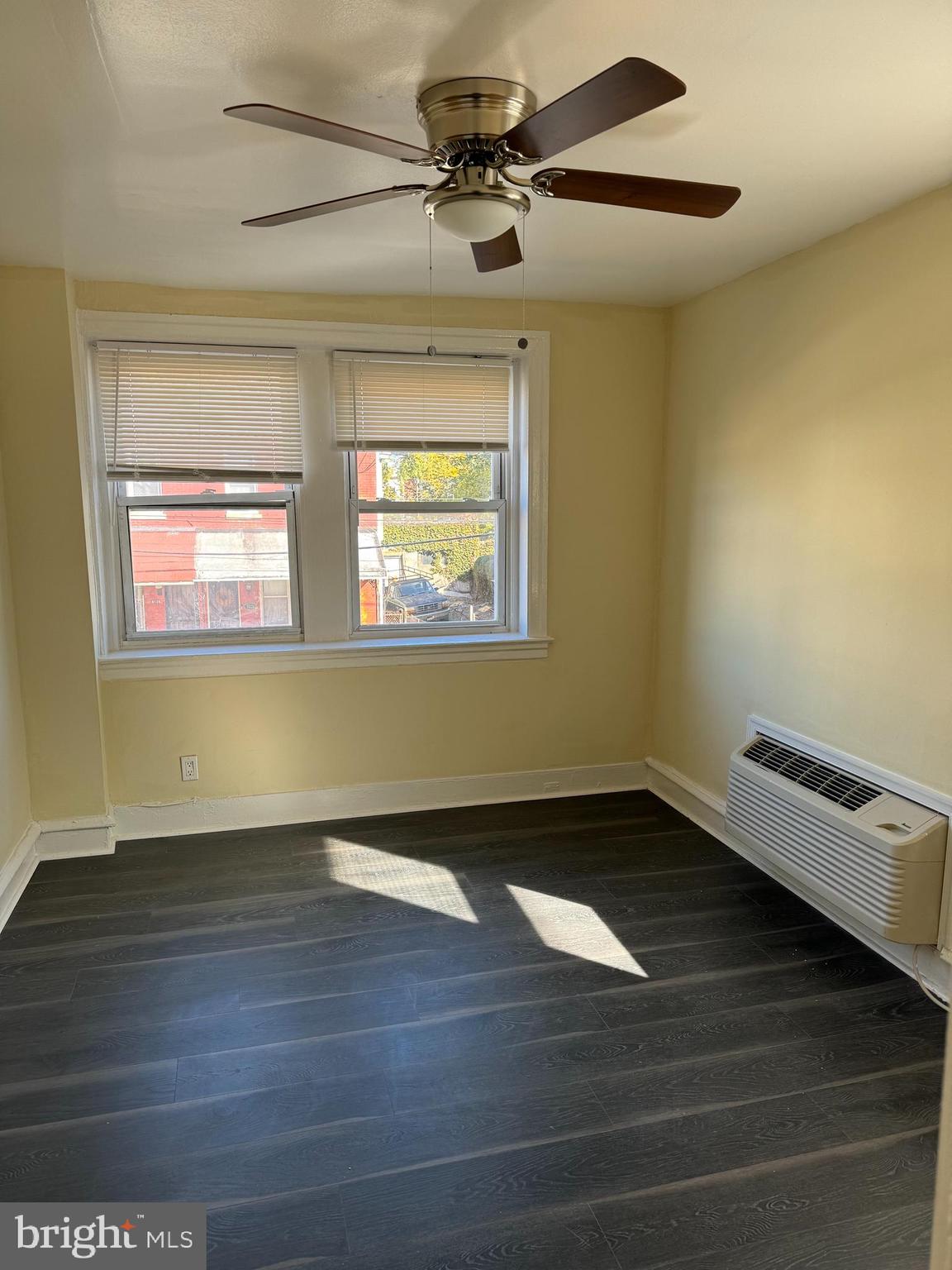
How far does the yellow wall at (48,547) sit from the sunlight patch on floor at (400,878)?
1128 mm

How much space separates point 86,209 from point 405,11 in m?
1.47

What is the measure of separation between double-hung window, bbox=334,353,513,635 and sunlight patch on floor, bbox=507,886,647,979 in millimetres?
1515

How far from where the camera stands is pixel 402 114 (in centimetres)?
191

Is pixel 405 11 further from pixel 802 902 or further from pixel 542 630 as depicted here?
pixel 802 902

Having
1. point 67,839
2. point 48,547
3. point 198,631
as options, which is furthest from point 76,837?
point 48,547

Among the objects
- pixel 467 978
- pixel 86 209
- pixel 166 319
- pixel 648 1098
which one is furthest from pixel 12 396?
pixel 648 1098

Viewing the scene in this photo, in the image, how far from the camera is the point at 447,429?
3822 mm

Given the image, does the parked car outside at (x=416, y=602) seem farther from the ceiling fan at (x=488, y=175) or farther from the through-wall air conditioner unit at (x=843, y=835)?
the ceiling fan at (x=488, y=175)

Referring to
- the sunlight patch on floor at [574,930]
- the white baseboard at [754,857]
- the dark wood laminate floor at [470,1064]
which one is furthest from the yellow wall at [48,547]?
the white baseboard at [754,857]

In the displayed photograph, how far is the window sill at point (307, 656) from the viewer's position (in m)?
3.55

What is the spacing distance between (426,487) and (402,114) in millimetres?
2054

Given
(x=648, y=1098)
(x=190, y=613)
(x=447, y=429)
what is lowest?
(x=648, y=1098)

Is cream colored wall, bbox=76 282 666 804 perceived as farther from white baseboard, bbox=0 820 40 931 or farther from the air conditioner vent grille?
the air conditioner vent grille

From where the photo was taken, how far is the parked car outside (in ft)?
13.0
